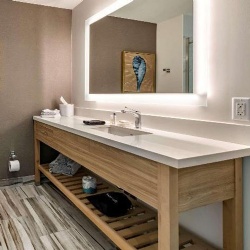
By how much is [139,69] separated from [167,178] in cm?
127

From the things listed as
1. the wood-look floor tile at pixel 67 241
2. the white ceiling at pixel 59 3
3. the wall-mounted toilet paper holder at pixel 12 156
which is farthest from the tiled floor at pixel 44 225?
the white ceiling at pixel 59 3

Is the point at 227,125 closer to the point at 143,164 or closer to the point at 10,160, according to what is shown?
the point at 143,164

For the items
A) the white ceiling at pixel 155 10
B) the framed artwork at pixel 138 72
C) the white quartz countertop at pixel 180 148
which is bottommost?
the white quartz countertop at pixel 180 148

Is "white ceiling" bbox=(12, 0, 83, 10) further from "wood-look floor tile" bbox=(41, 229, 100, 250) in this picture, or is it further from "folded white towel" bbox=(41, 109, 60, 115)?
"wood-look floor tile" bbox=(41, 229, 100, 250)

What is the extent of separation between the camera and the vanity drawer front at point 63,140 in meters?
1.89

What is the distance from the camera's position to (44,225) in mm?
2096

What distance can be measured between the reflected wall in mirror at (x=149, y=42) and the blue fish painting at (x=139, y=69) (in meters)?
0.07

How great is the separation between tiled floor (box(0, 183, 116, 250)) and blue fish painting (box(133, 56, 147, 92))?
112 centimetres

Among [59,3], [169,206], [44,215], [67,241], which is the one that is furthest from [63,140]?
[59,3]

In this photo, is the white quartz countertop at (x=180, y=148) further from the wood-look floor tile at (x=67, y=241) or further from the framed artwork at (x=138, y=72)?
the wood-look floor tile at (x=67, y=241)

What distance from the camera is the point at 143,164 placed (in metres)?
1.23

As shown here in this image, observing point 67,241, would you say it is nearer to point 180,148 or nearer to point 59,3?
point 180,148

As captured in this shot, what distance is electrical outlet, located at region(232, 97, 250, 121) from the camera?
1288 millimetres

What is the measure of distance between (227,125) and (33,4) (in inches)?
102
